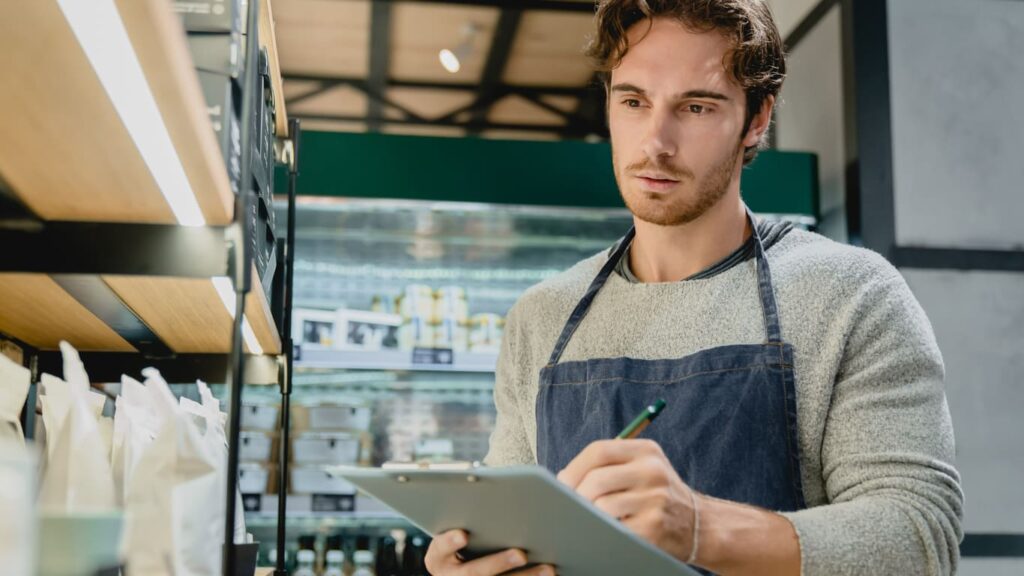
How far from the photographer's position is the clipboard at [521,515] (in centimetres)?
100

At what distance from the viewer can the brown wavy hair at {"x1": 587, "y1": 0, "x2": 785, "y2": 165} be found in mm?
1791

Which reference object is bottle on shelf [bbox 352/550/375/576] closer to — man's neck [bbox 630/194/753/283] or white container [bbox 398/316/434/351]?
white container [bbox 398/316/434/351]

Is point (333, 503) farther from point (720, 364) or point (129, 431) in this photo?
point (129, 431)

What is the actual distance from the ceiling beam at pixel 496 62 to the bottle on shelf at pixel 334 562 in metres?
3.06

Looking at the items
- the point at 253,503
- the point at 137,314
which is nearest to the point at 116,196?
the point at 137,314

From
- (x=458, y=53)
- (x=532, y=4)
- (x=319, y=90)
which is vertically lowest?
(x=458, y=53)

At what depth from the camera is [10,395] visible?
109cm

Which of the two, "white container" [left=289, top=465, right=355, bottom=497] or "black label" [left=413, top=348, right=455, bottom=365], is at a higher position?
"black label" [left=413, top=348, right=455, bottom=365]

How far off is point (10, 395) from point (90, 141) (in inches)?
12.9

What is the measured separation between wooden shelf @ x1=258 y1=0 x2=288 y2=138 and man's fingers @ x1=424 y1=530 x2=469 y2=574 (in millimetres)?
794

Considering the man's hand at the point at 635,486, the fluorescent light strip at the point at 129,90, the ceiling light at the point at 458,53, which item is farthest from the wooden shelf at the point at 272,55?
the ceiling light at the point at 458,53

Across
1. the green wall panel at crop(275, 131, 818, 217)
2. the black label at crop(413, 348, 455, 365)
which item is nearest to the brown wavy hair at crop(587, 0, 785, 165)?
the green wall panel at crop(275, 131, 818, 217)

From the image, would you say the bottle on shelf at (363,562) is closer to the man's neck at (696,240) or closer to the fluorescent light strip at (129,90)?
the man's neck at (696,240)

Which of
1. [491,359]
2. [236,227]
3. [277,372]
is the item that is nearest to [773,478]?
[236,227]
